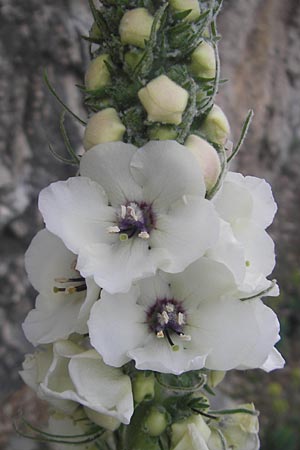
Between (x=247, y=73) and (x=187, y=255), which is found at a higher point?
(x=187, y=255)

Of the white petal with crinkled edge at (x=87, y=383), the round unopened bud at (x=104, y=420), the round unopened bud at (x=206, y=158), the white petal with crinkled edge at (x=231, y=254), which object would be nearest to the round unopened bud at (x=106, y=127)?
the round unopened bud at (x=206, y=158)

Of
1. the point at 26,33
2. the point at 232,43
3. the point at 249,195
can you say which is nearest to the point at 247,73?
the point at 232,43

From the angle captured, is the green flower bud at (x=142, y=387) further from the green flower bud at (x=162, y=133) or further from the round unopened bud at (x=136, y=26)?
the round unopened bud at (x=136, y=26)

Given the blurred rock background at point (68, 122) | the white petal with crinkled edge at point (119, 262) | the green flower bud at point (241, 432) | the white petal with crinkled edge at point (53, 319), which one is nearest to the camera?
the white petal with crinkled edge at point (119, 262)

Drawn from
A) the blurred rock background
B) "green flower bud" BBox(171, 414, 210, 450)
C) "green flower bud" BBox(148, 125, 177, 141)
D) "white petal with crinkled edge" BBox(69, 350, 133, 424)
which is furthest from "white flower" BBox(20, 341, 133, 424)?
the blurred rock background

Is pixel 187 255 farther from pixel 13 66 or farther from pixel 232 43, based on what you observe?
pixel 232 43

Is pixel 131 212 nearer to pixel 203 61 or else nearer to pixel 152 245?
pixel 152 245
